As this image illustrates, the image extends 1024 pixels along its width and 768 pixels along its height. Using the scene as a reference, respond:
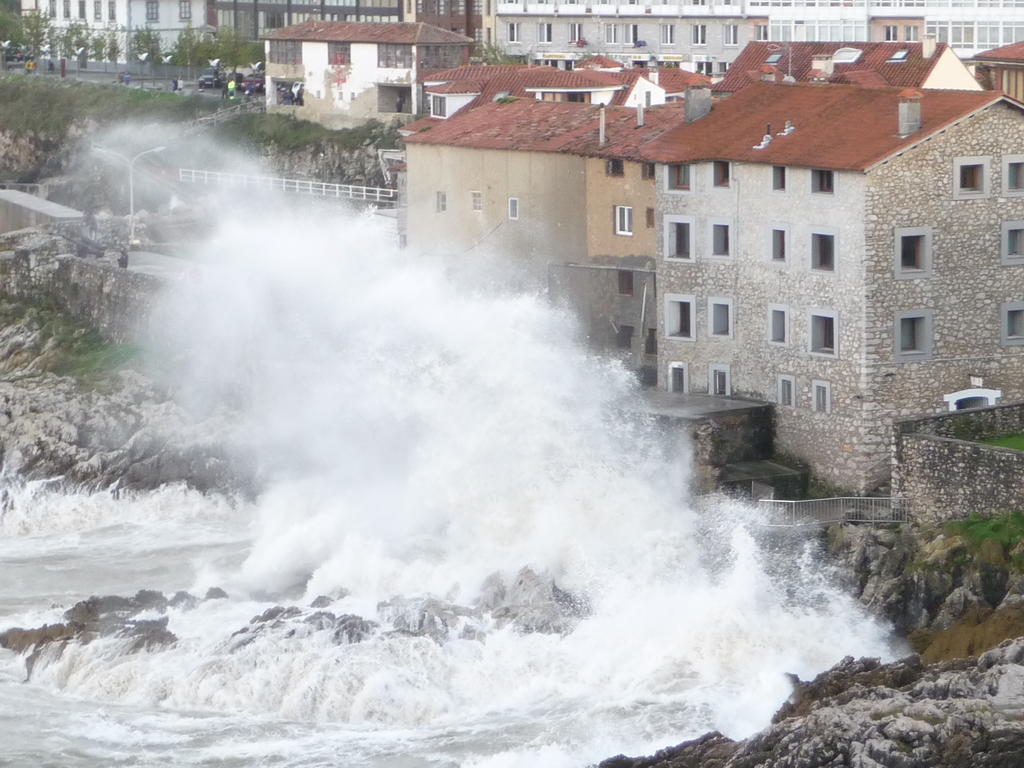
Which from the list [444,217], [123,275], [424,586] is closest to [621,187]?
[444,217]

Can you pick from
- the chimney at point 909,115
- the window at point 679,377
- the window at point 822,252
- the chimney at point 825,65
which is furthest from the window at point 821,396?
the chimney at point 825,65

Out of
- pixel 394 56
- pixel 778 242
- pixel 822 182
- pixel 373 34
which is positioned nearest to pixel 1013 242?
pixel 822 182

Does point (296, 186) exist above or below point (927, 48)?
below

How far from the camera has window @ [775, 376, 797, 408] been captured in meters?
49.8

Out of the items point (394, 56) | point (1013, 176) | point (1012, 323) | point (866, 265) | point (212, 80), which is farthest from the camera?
point (212, 80)

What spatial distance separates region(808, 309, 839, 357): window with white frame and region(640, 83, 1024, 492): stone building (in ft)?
0.12

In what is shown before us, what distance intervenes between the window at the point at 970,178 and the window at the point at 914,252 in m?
0.96

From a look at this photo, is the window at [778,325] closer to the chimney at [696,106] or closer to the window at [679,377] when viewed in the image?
the window at [679,377]

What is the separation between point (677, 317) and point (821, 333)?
409 cm

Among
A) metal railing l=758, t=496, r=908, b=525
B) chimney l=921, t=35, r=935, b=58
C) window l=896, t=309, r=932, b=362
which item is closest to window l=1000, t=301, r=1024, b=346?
window l=896, t=309, r=932, b=362

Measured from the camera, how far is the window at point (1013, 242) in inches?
1925

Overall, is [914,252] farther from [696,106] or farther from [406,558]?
[406,558]

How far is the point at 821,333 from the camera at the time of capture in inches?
1935

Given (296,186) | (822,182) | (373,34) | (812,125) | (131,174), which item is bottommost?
(822,182)
